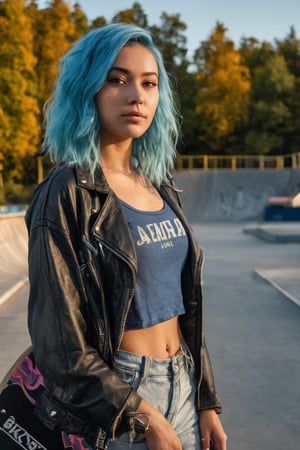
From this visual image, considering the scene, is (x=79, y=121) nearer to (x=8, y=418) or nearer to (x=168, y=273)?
(x=168, y=273)

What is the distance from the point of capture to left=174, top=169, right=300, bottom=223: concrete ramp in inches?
1391

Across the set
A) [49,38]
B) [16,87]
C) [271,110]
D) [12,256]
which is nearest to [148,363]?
[12,256]

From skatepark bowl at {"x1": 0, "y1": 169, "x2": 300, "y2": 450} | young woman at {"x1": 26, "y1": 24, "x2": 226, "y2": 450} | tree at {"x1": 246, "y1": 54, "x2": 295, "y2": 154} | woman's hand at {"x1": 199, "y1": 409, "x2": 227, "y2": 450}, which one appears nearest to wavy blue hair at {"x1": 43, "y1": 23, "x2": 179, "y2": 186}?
young woman at {"x1": 26, "y1": 24, "x2": 226, "y2": 450}

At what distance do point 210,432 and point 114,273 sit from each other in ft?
2.23

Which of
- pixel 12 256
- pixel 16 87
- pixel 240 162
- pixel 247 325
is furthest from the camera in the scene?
pixel 240 162

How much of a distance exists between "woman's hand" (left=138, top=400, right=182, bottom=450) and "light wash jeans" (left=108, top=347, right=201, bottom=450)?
7cm

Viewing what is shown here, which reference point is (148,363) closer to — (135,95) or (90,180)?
(90,180)

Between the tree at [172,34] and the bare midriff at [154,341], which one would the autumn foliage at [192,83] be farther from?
the bare midriff at [154,341]

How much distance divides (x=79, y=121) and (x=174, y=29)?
176 ft

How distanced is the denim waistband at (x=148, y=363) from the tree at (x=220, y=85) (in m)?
43.5

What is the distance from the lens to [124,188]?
199 centimetres

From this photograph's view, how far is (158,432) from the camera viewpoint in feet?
5.62

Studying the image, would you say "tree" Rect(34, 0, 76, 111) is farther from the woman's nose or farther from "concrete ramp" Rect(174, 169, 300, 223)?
the woman's nose

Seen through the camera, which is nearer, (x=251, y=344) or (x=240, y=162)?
(x=251, y=344)
